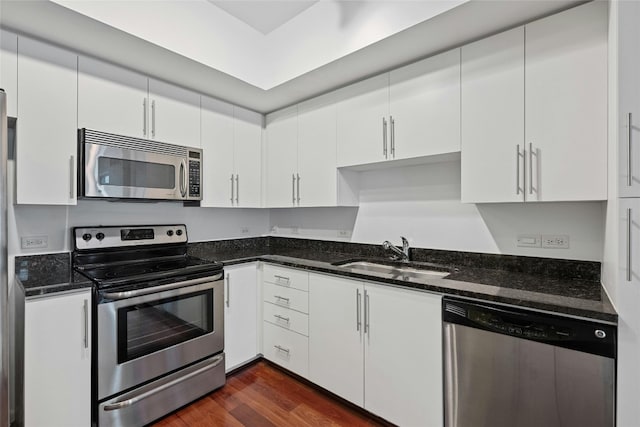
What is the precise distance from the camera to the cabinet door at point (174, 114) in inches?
88.2

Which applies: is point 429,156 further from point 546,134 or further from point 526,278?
point 526,278

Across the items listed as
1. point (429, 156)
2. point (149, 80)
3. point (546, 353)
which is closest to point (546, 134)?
point (429, 156)

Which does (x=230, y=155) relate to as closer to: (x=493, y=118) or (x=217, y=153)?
(x=217, y=153)

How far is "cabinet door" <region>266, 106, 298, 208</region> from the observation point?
2766 mm

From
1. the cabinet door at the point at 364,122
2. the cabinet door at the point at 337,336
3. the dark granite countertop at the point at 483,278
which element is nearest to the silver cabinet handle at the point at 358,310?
the cabinet door at the point at 337,336

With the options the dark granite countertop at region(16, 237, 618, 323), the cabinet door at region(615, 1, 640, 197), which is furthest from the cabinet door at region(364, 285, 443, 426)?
the cabinet door at region(615, 1, 640, 197)

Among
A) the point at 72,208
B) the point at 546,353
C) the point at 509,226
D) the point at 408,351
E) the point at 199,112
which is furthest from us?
the point at 199,112

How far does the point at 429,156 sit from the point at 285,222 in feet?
5.80

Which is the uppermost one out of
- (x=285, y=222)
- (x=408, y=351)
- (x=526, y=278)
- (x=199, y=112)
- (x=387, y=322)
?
(x=199, y=112)

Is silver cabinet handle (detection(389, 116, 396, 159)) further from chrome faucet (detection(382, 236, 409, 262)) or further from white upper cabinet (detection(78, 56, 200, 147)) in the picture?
white upper cabinet (detection(78, 56, 200, 147))

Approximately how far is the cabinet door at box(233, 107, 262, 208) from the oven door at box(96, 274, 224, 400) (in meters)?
0.87

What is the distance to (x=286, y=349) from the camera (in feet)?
7.84

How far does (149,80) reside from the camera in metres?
2.21

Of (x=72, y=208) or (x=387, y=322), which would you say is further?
(x=72, y=208)
